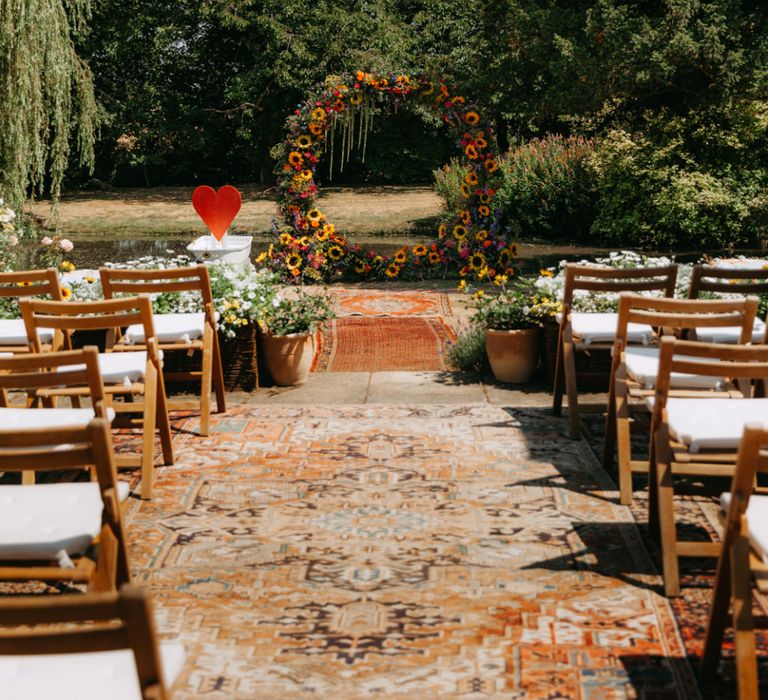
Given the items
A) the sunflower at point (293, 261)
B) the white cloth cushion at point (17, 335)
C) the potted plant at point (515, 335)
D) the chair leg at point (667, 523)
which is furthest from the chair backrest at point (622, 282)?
the sunflower at point (293, 261)

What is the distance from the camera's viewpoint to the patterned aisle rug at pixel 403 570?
2994 mm

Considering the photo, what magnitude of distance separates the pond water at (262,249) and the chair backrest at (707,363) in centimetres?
→ 1142

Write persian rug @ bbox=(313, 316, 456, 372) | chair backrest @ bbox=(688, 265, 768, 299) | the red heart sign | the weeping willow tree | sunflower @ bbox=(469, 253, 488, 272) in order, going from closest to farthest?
chair backrest @ bbox=(688, 265, 768, 299) < persian rug @ bbox=(313, 316, 456, 372) < the red heart sign < the weeping willow tree < sunflower @ bbox=(469, 253, 488, 272)

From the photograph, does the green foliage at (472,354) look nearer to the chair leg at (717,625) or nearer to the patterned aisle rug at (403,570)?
the patterned aisle rug at (403,570)

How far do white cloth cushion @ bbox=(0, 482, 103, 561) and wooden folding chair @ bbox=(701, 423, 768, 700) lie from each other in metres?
1.79

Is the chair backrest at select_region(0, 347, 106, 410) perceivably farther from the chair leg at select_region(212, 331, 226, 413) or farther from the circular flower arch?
the circular flower arch

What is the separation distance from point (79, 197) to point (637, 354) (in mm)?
25739

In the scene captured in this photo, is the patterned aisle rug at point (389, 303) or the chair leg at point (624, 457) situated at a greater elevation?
the chair leg at point (624, 457)

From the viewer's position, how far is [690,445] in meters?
3.49

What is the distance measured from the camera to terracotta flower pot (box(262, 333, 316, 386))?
6809mm

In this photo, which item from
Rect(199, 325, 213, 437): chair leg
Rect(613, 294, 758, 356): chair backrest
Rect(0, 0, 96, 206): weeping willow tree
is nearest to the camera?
Rect(613, 294, 758, 356): chair backrest

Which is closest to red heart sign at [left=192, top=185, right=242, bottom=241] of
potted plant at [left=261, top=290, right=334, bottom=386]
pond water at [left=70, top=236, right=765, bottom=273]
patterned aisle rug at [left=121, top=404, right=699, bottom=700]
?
potted plant at [left=261, top=290, right=334, bottom=386]

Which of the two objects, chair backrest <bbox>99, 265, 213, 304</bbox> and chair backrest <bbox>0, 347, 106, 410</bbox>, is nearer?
chair backrest <bbox>0, 347, 106, 410</bbox>

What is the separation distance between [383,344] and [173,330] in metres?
3.06
